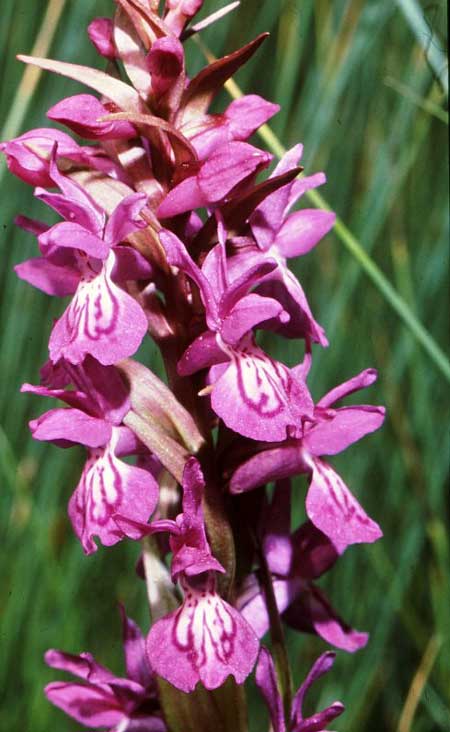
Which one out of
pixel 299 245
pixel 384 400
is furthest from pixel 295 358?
pixel 299 245

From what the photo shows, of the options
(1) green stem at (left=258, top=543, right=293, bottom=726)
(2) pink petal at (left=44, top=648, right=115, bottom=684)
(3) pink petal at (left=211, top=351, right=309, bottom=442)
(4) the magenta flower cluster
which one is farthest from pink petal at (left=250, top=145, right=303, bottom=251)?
(2) pink petal at (left=44, top=648, right=115, bottom=684)

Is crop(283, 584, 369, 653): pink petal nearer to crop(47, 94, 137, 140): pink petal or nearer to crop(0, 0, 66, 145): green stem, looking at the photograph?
crop(47, 94, 137, 140): pink petal

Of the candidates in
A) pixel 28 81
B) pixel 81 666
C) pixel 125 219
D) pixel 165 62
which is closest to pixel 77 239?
pixel 125 219

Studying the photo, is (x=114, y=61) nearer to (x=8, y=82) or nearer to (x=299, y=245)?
(x=299, y=245)

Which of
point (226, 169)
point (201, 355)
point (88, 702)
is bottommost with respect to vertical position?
point (88, 702)

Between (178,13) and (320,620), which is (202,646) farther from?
(178,13)

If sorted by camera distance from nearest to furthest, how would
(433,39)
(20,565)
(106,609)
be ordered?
1. (433,39)
2. (20,565)
3. (106,609)
